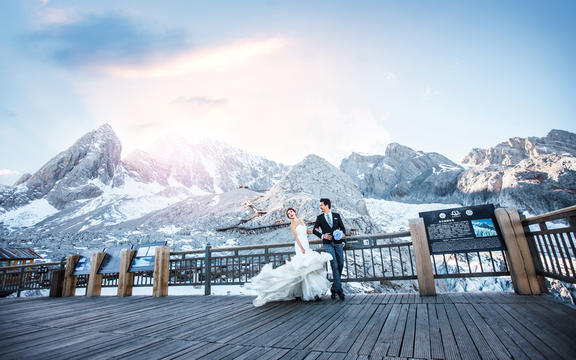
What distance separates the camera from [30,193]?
71.4 meters

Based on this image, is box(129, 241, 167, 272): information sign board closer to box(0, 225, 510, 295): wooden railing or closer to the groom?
box(0, 225, 510, 295): wooden railing

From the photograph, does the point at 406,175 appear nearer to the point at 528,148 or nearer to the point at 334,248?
the point at 528,148

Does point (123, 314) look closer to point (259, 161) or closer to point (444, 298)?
point (444, 298)

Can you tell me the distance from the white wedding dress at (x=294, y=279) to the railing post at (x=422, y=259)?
1610mm

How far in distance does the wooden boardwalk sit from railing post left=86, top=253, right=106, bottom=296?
11.6 feet

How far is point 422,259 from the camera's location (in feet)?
15.5

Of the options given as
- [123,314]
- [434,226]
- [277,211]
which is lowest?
[123,314]

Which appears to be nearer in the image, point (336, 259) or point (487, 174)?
point (336, 259)

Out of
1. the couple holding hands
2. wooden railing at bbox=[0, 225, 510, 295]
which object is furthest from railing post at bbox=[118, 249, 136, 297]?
the couple holding hands

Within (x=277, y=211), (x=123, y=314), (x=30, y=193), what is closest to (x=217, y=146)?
(x=30, y=193)

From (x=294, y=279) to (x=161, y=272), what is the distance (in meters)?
4.17

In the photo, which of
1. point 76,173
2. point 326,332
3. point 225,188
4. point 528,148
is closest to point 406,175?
point 528,148

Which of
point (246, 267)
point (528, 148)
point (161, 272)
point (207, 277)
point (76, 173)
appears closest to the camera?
Result: point (246, 267)

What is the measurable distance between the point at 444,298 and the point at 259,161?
440ft
